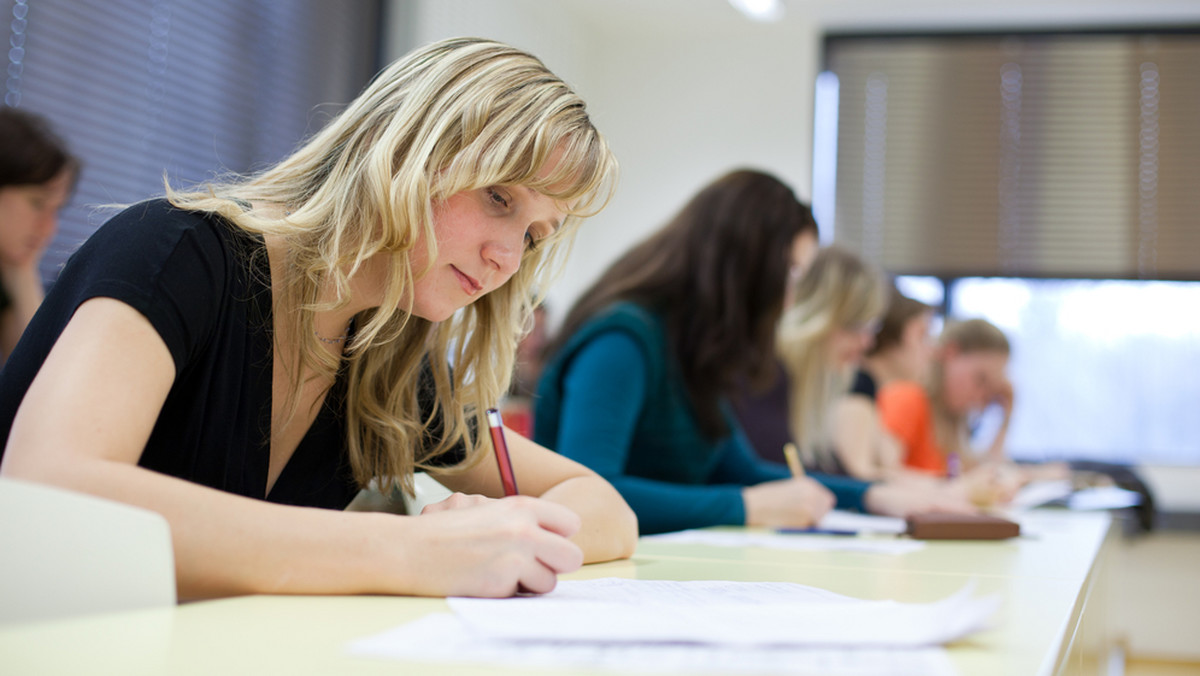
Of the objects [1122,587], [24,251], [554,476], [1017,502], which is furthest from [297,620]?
[1122,587]

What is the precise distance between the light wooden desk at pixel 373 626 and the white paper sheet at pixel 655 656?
0.05 feet

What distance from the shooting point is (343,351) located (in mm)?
1214

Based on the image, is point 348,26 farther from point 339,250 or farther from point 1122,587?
point 1122,587

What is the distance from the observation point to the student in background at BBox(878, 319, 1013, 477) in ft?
12.3

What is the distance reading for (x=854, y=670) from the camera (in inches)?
22.2

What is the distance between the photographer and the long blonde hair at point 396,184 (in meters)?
1.05

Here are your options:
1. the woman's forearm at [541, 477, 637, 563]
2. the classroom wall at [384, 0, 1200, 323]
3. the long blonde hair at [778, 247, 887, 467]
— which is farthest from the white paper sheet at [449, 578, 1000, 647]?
the classroom wall at [384, 0, 1200, 323]

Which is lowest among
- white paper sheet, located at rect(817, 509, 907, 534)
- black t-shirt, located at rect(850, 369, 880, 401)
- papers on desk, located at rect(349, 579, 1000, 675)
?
white paper sheet, located at rect(817, 509, 907, 534)

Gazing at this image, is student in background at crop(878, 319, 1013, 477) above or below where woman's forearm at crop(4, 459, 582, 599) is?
below

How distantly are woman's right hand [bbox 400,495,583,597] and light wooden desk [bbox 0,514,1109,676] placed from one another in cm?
2

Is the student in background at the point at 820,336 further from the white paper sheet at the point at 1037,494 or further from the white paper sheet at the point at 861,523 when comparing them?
the white paper sheet at the point at 861,523

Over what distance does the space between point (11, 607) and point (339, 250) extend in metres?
0.48

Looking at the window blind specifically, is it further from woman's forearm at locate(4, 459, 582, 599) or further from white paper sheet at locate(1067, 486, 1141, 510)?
white paper sheet at locate(1067, 486, 1141, 510)

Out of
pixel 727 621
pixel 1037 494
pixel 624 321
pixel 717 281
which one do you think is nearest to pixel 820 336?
pixel 1037 494
